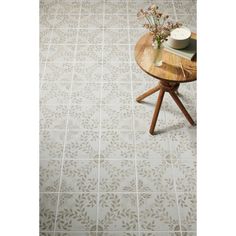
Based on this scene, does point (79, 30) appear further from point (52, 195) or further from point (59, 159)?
point (52, 195)

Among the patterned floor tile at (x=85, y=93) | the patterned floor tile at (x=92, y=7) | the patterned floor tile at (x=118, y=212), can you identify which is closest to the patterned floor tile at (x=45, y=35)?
the patterned floor tile at (x=92, y=7)

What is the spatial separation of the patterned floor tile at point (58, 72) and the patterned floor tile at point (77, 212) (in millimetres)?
1035

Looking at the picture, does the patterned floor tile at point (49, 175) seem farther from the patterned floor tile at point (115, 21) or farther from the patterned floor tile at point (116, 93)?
the patterned floor tile at point (115, 21)

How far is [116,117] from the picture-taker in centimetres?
241

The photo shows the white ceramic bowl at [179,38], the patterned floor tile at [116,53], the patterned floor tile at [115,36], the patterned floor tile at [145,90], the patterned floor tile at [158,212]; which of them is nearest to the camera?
the patterned floor tile at [158,212]

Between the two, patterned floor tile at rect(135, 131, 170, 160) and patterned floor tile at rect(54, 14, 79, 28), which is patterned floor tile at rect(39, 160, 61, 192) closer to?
patterned floor tile at rect(135, 131, 170, 160)

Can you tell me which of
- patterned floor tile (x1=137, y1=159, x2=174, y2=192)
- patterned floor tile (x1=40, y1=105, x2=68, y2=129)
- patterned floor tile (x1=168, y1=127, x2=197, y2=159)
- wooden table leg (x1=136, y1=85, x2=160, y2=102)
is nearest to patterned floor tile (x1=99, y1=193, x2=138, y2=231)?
patterned floor tile (x1=137, y1=159, x2=174, y2=192)

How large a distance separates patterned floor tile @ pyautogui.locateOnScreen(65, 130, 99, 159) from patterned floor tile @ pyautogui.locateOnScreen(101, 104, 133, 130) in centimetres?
12

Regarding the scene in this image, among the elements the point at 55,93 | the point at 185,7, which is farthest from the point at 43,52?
the point at 185,7

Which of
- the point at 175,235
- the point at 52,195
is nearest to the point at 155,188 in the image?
the point at 175,235

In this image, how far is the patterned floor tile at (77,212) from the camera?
74.2 inches

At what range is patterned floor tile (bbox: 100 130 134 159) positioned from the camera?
2.20 m

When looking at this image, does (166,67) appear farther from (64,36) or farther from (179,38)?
(64,36)
